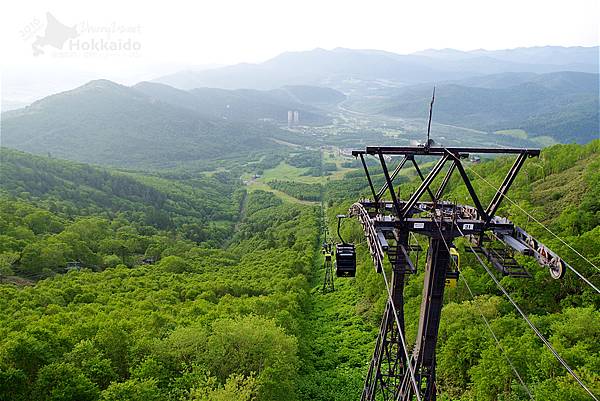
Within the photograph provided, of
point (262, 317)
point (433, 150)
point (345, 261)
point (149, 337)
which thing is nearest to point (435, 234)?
point (433, 150)

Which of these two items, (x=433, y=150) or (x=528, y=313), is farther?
(x=528, y=313)

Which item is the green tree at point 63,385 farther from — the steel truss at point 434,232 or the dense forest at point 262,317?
the steel truss at point 434,232

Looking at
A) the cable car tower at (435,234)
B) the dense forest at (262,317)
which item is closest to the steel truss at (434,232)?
the cable car tower at (435,234)

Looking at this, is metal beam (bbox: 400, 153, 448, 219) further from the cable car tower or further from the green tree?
the green tree

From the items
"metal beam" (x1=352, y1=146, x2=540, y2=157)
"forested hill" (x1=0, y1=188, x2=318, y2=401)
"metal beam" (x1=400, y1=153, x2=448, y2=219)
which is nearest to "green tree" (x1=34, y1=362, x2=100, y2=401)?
"forested hill" (x1=0, y1=188, x2=318, y2=401)

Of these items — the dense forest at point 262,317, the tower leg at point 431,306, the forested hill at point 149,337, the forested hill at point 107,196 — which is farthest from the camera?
the forested hill at point 107,196

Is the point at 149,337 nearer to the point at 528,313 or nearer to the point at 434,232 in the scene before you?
the point at 434,232
